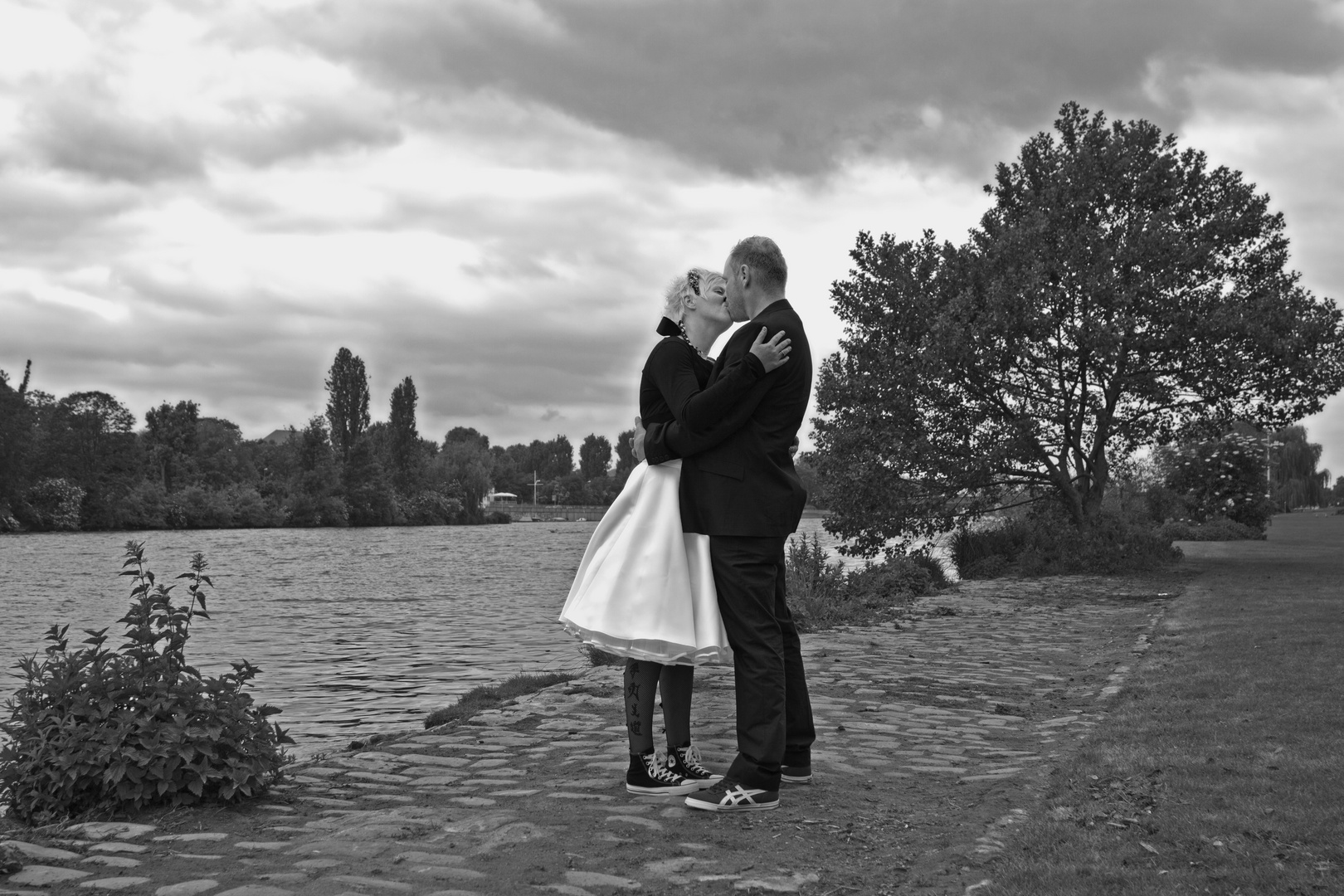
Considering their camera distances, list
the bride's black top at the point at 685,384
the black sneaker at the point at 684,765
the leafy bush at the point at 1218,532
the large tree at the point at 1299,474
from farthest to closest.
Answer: the large tree at the point at 1299,474 < the leafy bush at the point at 1218,532 < the black sneaker at the point at 684,765 < the bride's black top at the point at 685,384

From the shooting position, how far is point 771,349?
474 cm

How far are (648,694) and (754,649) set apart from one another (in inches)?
22.0

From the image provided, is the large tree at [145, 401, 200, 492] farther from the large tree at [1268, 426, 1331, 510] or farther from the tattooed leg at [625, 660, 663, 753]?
the large tree at [1268, 426, 1331, 510]

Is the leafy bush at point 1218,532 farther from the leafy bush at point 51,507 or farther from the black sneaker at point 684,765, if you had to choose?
the leafy bush at point 51,507

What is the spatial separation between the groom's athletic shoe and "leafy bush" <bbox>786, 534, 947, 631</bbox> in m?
8.03

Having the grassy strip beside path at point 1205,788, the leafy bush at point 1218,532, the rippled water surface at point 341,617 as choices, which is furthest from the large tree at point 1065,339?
the leafy bush at point 1218,532

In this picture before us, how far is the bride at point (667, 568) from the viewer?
15.7 ft

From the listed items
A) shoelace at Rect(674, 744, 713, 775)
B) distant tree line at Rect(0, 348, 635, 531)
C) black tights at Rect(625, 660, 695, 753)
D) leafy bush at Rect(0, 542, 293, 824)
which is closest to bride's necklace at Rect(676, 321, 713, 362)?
black tights at Rect(625, 660, 695, 753)

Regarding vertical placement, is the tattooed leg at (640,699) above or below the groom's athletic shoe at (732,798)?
above

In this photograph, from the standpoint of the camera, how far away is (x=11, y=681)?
11.7 meters

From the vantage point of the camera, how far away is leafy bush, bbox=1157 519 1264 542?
43375 mm

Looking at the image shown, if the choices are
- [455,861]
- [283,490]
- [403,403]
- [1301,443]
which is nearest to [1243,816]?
[455,861]

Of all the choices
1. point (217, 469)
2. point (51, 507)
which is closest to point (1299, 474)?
point (217, 469)

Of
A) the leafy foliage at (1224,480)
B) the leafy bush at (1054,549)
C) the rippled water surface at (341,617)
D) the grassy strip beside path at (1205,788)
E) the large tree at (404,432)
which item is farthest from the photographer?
the large tree at (404,432)
